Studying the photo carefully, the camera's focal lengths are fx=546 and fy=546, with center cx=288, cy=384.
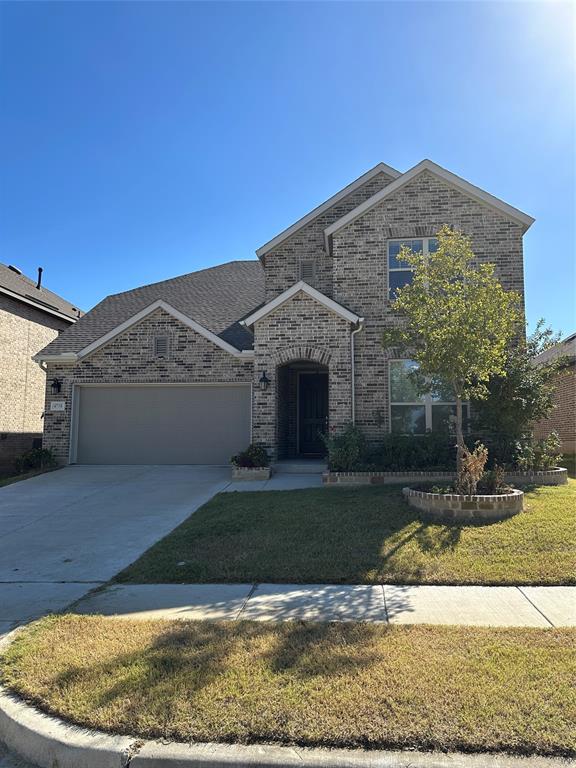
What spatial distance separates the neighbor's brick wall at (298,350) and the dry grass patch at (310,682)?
27.9 ft

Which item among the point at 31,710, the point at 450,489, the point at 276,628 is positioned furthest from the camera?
the point at 450,489

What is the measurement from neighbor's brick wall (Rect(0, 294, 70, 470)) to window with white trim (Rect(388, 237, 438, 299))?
492 inches

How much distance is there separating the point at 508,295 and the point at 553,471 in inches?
165

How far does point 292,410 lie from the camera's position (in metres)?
15.8

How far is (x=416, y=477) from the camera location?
36.0 feet

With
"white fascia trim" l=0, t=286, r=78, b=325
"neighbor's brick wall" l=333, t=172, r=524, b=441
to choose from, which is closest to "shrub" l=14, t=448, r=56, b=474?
"white fascia trim" l=0, t=286, r=78, b=325

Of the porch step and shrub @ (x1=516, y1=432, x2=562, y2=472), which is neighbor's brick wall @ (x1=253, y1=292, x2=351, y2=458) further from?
shrub @ (x1=516, y1=432, x2=562, y2=472)

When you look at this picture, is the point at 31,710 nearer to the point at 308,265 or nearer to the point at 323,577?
the point at 323,577

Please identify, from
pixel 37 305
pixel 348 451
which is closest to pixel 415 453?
pixel 348 451

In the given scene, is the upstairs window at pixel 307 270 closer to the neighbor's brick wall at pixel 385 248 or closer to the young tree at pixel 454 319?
the neighbor's brick wall at pixel 385 248

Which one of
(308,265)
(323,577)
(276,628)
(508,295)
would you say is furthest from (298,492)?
(308,265)

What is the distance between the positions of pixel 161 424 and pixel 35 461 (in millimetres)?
3442

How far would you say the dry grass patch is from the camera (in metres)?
3.14

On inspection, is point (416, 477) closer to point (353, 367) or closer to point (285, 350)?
point (353, 367)
